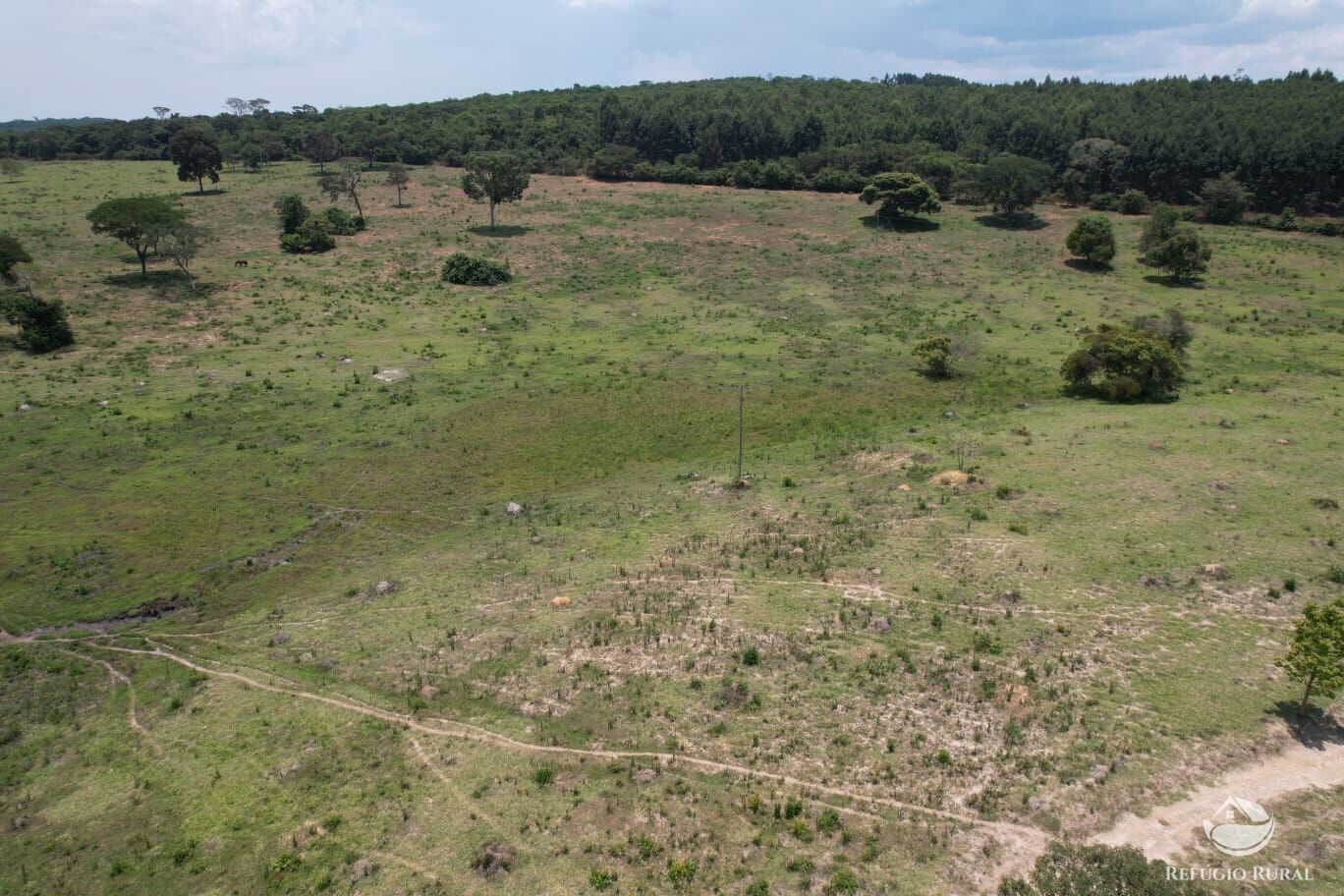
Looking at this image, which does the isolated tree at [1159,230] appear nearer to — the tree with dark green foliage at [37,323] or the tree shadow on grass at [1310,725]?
the tree shadow on grass at [1310,725]

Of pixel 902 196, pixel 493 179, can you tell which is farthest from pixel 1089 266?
pixel 493 179

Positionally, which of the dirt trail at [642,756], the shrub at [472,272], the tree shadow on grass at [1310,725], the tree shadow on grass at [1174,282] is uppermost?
the tree shadow on grass at [1174,282]

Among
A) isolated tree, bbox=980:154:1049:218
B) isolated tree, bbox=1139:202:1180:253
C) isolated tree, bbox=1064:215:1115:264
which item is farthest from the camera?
isolated tree, bbox=980:154:1049:218

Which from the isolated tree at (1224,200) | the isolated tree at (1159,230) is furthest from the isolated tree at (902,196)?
the isolated tree at (1224,200)

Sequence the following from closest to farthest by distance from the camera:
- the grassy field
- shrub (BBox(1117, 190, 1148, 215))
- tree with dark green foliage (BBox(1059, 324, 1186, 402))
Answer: the grassy field → tree with dark green foliage (BBox(1059, 324, 1186, 402)) → shrub (BBox(1117, 190, 1148, 215))

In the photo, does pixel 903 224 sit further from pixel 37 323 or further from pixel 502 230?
pixel 37 323

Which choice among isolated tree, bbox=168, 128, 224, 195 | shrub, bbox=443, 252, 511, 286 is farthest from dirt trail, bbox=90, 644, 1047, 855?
isolated tree, bbox=168, 128, 224, 195

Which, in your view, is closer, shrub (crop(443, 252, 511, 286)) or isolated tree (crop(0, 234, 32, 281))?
isolated tree (crop(0, 234, 32, 281))

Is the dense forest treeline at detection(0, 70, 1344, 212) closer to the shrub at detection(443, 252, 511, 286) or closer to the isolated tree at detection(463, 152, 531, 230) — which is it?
the isolated tree at detection(463, 152, 531, 230)
